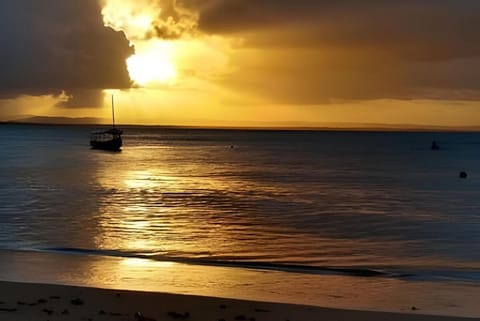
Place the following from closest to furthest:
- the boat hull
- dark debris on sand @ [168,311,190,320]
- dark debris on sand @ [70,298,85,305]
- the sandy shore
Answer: the sandy shore, dark debris on sand @ [168,311,190,320], dark debris on sand @ [70,298,85,305], the boat hull

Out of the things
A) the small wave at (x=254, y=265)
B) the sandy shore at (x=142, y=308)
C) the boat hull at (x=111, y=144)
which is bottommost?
the boat hull at (x=111, y=144)

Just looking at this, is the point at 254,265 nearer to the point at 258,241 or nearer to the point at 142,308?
the point at 258,241

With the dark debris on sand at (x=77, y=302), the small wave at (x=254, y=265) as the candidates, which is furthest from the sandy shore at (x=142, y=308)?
the small wave at (x=254, y=265)

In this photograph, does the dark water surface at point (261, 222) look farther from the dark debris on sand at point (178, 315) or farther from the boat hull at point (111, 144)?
the boat hull at point (111, 144)

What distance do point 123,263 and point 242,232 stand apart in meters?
8.70

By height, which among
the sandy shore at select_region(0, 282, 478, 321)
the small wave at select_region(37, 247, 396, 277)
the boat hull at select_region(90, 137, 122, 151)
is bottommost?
the boat hull at select_region(90, 137, 122, 151)

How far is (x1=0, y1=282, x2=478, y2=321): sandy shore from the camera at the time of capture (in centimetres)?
1189

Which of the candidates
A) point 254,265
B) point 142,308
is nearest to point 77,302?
point 142,308

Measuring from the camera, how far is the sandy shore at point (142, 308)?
11.9 meters

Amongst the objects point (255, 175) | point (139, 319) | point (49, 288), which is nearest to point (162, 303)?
point (139, 319)

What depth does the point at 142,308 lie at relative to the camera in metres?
12.8

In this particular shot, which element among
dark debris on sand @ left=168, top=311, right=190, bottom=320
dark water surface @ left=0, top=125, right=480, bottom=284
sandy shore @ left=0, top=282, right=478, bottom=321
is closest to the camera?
sandy shore @ left=0, top=282, right=478, bottom=321

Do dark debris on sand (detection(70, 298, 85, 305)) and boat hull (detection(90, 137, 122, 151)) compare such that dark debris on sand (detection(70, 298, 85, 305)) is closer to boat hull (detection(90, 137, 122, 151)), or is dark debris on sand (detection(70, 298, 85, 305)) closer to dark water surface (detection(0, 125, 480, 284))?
dark water surface (detection(0, 125, 480, 284))

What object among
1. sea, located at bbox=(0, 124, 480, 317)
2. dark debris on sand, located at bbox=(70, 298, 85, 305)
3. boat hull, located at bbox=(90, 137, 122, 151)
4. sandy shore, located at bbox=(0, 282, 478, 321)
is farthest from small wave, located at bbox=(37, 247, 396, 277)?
boat hull, located at bbox=(90, 137, 122, 151)
